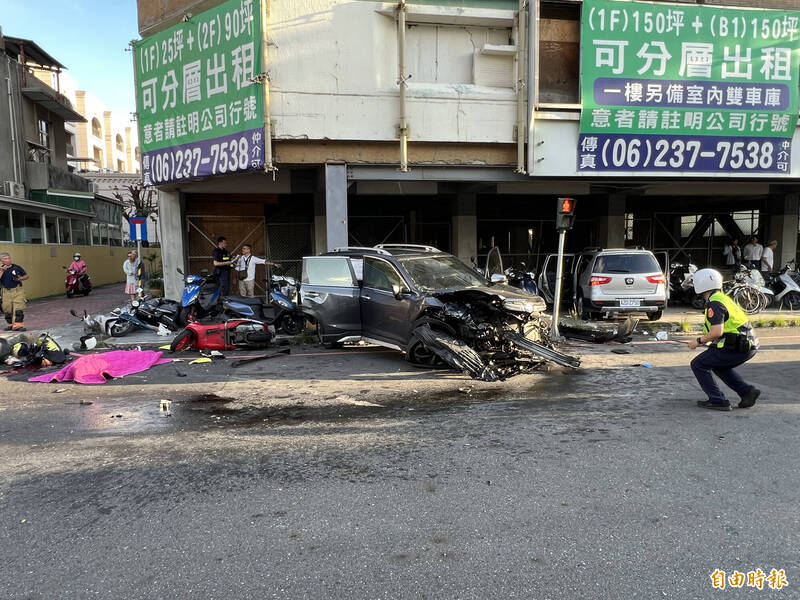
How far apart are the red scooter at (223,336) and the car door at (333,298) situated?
3.03 feet

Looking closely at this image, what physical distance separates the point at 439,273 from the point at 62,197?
21346mm

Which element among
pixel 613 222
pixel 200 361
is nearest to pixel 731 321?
pixel 200 361

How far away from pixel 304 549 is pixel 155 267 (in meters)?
26.3

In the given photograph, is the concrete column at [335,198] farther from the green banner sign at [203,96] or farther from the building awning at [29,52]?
the building awning at [29,52]

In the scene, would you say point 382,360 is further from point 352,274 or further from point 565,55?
point 565,55

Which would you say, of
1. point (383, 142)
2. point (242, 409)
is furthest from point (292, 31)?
point (242, 409)

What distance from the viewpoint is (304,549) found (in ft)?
9.55

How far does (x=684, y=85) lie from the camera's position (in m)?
11.5

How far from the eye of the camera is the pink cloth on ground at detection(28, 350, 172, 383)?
7.21 metres

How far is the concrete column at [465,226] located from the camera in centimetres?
1636

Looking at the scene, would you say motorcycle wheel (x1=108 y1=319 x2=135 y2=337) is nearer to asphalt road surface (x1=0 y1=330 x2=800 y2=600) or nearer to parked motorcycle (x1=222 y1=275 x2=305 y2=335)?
parked motorcycle (x1=222 y1=275 x2=305 y2=335)

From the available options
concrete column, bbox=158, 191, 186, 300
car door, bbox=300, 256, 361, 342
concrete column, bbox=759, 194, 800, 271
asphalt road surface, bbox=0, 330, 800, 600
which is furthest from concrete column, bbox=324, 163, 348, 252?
concrete column, bbox=759, 194, 800, 271

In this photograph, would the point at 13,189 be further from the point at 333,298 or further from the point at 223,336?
the point at 333,298

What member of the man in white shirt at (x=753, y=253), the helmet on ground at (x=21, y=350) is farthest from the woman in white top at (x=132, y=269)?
the man in white shirt at (x=753, y=253)
